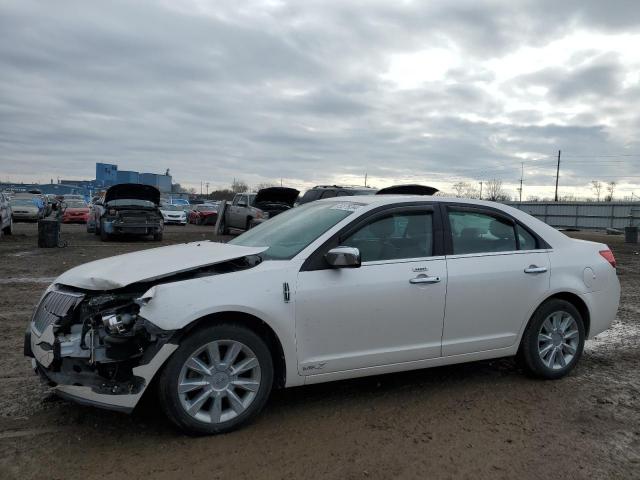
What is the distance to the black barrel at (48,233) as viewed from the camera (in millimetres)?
15773

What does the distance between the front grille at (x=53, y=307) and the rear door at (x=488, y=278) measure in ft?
9.20

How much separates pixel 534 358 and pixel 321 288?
7.29 feet

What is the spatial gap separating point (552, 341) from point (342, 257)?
2.34 meters

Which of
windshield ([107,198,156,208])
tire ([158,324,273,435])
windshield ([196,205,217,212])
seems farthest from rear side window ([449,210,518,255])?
windshield ([196,205,217,212])

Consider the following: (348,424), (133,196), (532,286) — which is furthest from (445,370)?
(133,196)

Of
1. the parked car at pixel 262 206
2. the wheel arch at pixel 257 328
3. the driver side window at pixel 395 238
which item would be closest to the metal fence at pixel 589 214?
the parked car at pixel 262 206

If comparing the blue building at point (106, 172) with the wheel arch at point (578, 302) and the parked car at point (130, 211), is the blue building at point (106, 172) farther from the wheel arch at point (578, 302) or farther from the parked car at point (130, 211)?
the wheel arch at point (578, 302)

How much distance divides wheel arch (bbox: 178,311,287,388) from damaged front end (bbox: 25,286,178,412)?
0.21 meters

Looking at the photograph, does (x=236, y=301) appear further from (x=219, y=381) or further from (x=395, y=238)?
(x=395, y=238)

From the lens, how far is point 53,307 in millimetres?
3900

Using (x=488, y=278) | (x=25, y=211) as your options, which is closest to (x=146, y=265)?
(x=488, y=278)

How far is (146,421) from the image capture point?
3971mm

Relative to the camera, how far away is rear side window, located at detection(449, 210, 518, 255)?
15.5 feet

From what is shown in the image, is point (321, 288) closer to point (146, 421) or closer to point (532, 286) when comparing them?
point (146, 421)
